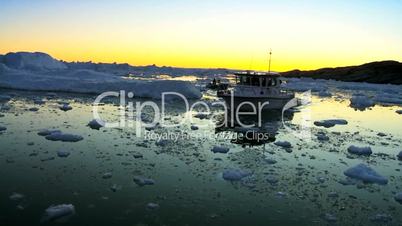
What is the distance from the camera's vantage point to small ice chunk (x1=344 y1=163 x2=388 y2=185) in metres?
10.0

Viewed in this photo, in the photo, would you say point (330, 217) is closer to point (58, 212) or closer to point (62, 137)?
point (58, 212)

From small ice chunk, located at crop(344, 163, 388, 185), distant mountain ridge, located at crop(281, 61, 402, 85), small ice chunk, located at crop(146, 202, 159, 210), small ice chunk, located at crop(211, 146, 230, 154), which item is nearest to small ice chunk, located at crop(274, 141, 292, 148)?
small ice chunk, located at crop(211, 146, 230, 154)

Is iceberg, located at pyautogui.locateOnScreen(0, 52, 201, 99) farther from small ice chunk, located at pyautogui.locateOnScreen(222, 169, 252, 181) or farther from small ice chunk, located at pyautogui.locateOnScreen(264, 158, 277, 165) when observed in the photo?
small ice chunk, located at pyautogui.locateOnScreen(222, 169, 252, 181)

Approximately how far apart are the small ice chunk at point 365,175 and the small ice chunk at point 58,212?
677 cm

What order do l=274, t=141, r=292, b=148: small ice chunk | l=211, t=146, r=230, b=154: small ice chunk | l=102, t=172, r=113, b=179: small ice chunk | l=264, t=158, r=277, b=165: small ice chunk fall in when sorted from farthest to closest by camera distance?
l=274, t=141, r=292, b=148: small ice chunk < l=211, t=146, r=230, b=154: small ice chunk < l=264, t=158, r=277, b=165: small ice chunk < l=102, t=172, r=113, b=179: small ice chunk

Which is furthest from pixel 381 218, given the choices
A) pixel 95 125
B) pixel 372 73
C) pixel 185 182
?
pixel 372 73

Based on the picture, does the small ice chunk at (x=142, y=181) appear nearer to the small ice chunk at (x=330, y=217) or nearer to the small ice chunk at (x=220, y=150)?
the small ice chunk at (x=220, y=150)

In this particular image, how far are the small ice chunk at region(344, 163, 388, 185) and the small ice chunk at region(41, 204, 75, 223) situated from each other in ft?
22.2

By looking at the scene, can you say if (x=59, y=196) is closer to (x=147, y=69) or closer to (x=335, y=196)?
(x=335, y=196)

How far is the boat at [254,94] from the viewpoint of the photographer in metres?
22.4

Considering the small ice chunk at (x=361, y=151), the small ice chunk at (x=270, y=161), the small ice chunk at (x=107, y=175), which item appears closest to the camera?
the small ice chunk at (x=107, y=175)

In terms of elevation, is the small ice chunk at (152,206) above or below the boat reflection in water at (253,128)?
below

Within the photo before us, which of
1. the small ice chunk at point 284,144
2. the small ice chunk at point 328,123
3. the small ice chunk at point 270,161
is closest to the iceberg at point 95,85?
the small ice chunk at point 328,123

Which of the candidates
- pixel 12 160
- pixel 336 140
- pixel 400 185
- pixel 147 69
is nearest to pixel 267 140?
pixel 336 140
